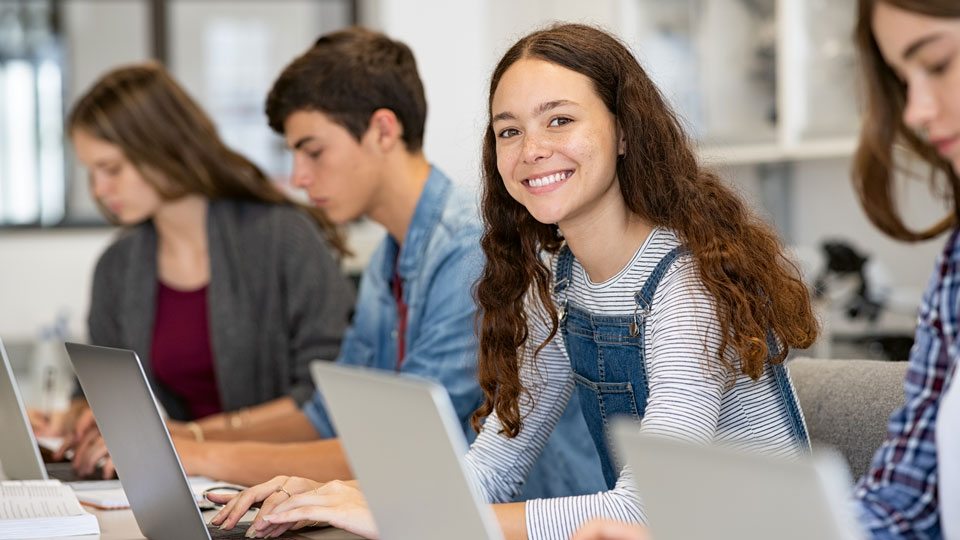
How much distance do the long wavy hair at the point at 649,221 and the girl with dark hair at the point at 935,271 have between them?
261 millimetres

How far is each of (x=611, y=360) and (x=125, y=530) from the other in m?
0.60

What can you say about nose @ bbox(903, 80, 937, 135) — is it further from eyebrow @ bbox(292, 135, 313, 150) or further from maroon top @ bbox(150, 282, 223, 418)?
maroon top @ bbox(150, 282, 223, 418)

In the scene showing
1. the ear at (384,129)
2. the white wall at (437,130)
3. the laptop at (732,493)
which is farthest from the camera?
the white wall at (437,130)

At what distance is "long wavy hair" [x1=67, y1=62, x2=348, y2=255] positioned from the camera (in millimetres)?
2422

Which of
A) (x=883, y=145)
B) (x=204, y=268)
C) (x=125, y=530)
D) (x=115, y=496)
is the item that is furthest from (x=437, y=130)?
(x=883, y=145)

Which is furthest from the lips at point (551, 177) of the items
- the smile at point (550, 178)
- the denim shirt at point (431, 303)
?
the denim shirt at point (431, 303)

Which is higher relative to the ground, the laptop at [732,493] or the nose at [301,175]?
the laptop at [732,493]

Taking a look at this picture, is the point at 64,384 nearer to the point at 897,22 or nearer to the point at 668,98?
the point at 668,98

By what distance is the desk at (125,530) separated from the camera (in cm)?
122

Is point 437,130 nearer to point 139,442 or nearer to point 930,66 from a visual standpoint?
point 139,442

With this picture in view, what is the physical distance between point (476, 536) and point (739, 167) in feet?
10.6

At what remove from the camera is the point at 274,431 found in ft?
6.73

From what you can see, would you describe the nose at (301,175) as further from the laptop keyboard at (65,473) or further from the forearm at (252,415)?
the laptop keyboard at (65,473)

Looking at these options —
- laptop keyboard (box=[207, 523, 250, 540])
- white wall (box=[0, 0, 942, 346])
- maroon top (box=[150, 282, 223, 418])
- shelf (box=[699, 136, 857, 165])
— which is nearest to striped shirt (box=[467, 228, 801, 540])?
laptop keyboard (box=[207, 523, 250, 540])
